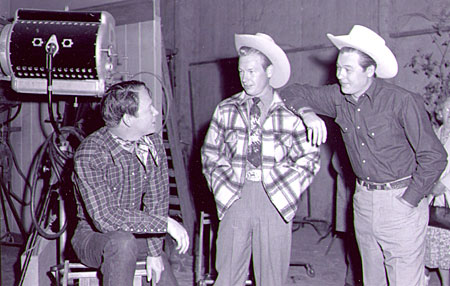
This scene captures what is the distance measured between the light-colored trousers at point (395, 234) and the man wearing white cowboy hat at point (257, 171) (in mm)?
415

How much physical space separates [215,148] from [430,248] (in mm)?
1627

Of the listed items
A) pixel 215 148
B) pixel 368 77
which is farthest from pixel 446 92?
pixel 215 148

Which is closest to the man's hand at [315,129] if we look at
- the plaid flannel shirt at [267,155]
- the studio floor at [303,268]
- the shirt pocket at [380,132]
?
the plaid flannel shirt at [267,155]

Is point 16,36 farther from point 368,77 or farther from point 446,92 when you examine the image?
point 446,92

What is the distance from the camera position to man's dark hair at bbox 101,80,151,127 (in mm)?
2752

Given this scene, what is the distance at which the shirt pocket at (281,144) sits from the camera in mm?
3031

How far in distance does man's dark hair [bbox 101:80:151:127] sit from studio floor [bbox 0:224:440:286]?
6.64 ft

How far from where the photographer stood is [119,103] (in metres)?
2.75

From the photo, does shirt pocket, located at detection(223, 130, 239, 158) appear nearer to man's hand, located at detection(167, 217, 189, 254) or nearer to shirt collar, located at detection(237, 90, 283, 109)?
shirt collar, located at detection(237, 90, 283, 109)

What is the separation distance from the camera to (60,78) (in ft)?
10.7

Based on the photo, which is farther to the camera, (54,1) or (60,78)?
(54,1)

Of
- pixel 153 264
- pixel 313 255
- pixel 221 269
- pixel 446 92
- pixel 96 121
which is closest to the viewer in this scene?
pixel 153 264

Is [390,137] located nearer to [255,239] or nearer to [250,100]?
[250,100]

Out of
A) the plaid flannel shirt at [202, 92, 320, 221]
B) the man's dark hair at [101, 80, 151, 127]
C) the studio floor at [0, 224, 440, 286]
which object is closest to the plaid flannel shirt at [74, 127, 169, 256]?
the man's dark hair at [101, 80, 151, 127]
